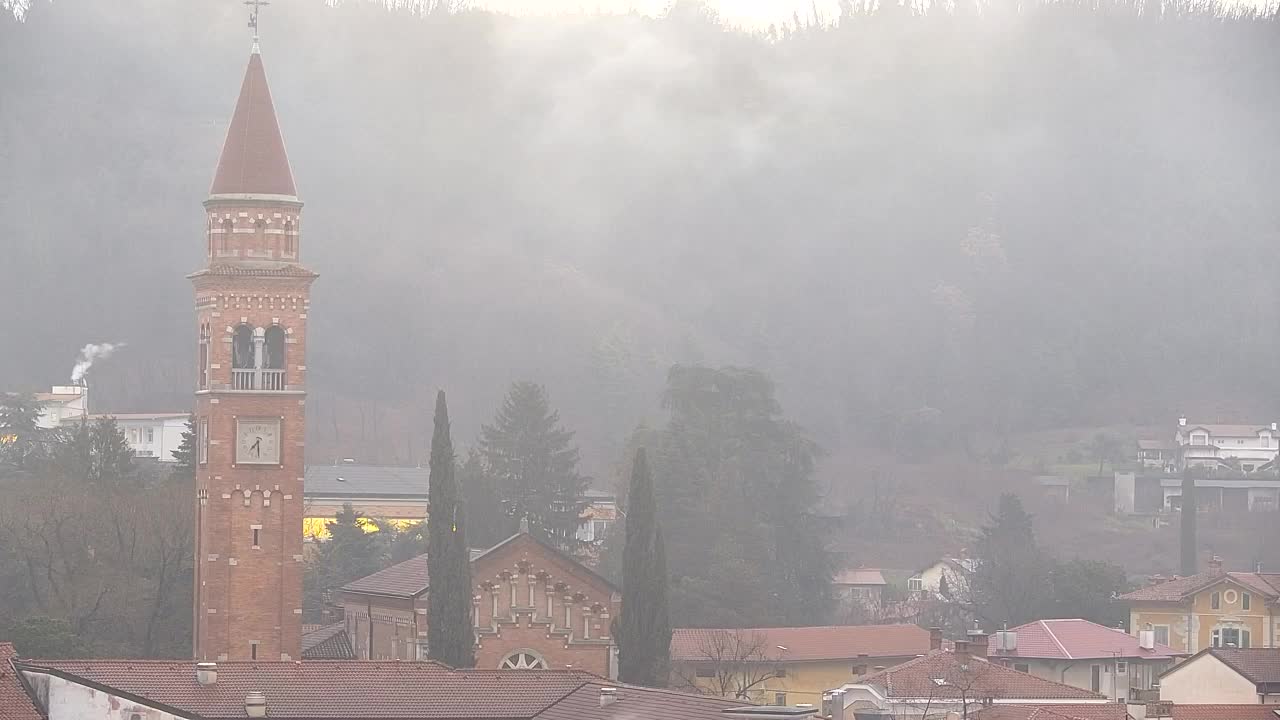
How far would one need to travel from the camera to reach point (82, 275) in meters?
196

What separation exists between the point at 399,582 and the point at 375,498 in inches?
2155

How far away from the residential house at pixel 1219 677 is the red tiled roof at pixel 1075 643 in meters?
9.61

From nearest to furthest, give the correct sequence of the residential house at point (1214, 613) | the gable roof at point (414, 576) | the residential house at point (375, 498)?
the gable roof at point (414, 576), the residential house at point (1214, 613), the residential house at point (375, 498)

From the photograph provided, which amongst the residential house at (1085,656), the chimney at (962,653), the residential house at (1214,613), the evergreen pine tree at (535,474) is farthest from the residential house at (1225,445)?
the chimney at (962,653)

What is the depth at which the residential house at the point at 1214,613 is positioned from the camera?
3280 inches

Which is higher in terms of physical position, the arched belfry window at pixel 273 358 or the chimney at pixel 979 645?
the arched belfry window at pixel 273 358

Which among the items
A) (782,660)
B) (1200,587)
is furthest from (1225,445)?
(782,660)

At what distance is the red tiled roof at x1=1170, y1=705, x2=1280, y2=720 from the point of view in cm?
5472

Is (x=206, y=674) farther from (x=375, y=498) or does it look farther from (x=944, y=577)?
(x=375, y=498)

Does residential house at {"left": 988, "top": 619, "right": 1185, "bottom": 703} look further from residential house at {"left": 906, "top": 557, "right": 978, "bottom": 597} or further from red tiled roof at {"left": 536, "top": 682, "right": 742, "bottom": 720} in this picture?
residential house at {"left": 906, "top": 557, "right": 978, "bottom": 597}

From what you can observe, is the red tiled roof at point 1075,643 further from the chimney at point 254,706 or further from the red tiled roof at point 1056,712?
the chimney at point 254,706

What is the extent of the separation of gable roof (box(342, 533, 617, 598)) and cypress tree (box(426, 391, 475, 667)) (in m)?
Answer: 2.09

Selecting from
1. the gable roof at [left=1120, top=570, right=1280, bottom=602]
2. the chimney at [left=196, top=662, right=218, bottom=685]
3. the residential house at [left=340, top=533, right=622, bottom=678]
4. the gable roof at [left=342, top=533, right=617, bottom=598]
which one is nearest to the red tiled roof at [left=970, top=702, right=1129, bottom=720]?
the residential house at [left=340, top=533, right=622, bottom=678]

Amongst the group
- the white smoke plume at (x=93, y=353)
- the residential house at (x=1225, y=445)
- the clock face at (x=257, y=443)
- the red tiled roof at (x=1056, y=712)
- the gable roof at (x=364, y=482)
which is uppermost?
the white smoke plume at (x=93, y=353)
